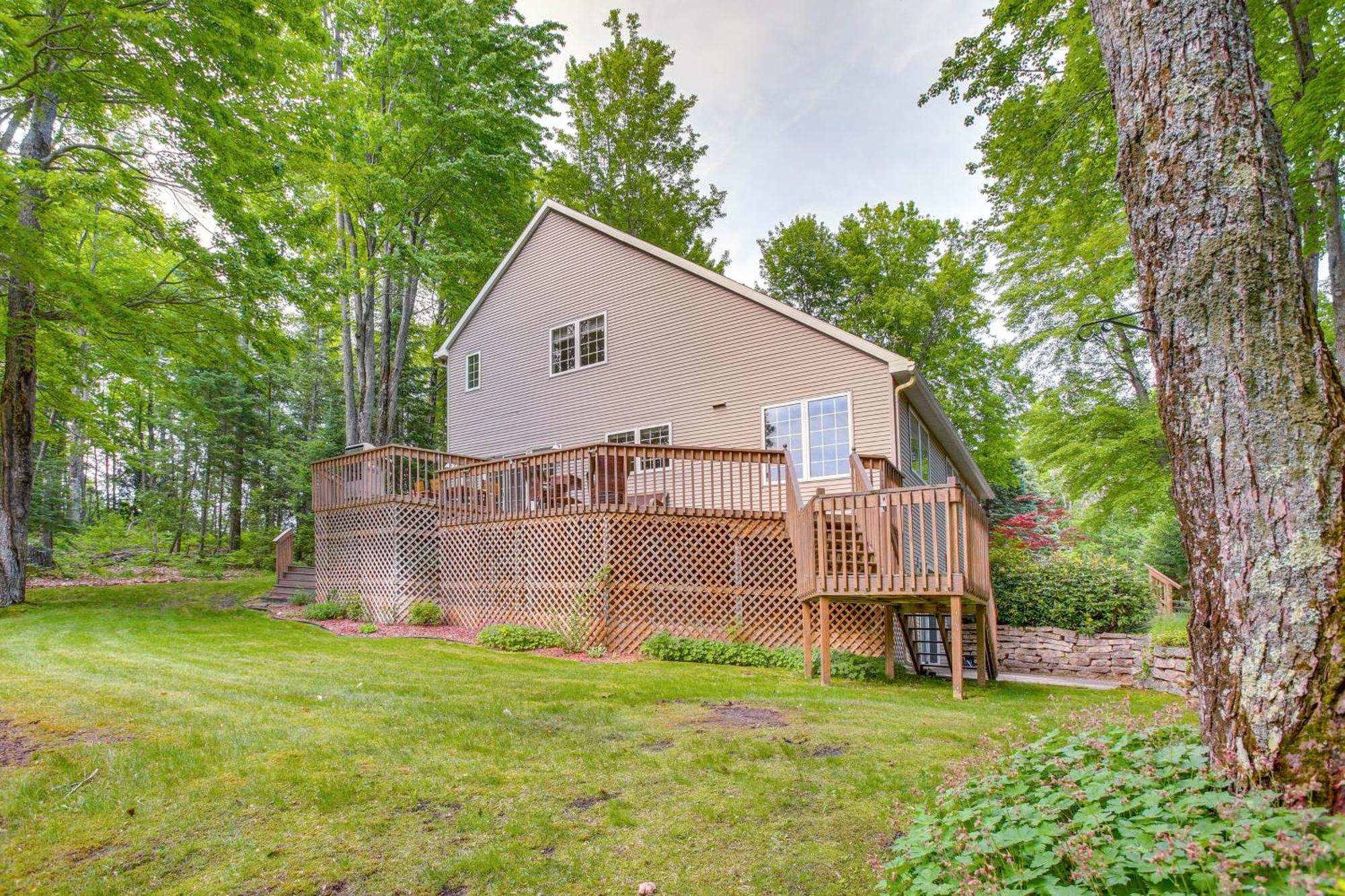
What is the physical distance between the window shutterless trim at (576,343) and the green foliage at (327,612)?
21.1 feet

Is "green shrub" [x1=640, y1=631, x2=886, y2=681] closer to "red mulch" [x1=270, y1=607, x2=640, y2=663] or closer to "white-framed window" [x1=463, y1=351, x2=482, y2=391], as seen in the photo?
"red mulch" [x1=270, y1=607, x2=640, y2=663]

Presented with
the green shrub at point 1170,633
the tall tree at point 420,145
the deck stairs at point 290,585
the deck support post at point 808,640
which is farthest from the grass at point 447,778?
the tall tree at point 420,145

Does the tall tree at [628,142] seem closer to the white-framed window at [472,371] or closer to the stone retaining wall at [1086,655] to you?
the white-framed window at [472,371]

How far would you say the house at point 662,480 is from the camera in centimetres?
811

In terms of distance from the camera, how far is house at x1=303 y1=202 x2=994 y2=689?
8.11 metres

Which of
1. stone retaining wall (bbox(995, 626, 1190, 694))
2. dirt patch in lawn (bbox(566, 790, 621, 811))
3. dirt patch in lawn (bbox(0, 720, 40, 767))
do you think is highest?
dirt patch in lawn (bbox(0, 720, 40, 767))

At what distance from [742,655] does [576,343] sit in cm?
867

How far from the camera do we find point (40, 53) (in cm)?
896

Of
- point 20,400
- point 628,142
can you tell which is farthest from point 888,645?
point 628,142

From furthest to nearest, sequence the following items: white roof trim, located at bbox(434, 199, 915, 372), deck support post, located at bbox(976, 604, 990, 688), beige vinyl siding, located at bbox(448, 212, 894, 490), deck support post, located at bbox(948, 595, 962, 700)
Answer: beige vinyl siding, located at bbox(448, 212, 894, 490) → white roof trim, located at bbox(434, 199, 915, 372) → deck support post, located at bbox(976, 604, 990, 688) → deck support post, located at bbox(948, 595, 962, 700)

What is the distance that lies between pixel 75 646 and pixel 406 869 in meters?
7.59

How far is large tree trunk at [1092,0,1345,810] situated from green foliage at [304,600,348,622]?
13.0 m

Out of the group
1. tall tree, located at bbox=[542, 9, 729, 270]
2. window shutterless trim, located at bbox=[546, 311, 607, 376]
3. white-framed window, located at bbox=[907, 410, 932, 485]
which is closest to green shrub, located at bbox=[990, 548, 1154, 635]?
white-framed window, located at bbox=[907, 410, 932, 485]

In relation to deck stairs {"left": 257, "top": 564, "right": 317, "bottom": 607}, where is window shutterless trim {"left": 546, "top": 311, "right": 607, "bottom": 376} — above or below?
above
